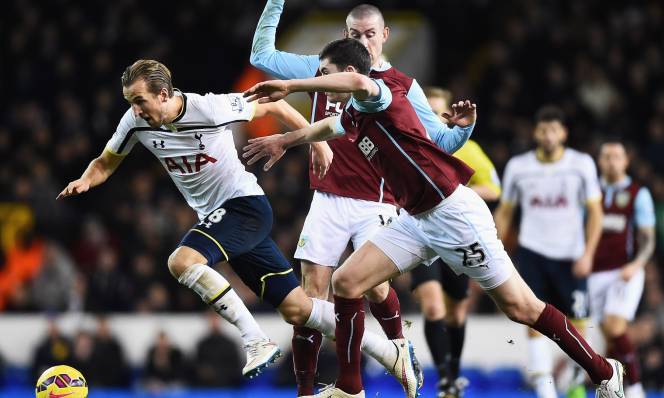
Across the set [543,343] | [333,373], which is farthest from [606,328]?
[333,373]

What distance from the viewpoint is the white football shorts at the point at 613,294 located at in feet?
36.1

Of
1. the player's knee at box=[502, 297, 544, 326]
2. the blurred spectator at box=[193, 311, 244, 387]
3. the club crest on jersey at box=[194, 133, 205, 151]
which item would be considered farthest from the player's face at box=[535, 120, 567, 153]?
the blurred spectator at box=[193, 311, 244, 387]

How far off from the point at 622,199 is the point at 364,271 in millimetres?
4807

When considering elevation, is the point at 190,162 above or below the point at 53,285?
above

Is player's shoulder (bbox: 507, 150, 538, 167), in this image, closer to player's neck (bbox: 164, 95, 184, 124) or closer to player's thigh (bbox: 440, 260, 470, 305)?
player's thigh (bbox: 440, 260, 470, 305)

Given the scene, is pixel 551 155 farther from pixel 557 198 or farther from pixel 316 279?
pixel 316 279

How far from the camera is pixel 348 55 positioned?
7.06m

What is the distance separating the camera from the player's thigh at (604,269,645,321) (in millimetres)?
10977

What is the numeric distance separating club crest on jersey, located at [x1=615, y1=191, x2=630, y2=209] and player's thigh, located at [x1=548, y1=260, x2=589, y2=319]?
132 cm

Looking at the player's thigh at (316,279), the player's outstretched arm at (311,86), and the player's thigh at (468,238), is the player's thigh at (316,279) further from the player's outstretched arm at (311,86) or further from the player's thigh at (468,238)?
the player's outstretched arm at (311,86)

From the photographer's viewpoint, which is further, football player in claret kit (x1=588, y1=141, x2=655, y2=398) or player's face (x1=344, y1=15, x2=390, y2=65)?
football player in claret kit (x1=588, y1=141, x2=655, y2=398)

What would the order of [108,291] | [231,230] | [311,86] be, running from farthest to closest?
[108,291] → [231,230] → [311,86]

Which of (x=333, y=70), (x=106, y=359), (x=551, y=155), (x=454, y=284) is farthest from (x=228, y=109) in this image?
(x=106, y=359)

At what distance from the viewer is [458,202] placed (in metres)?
7.30
